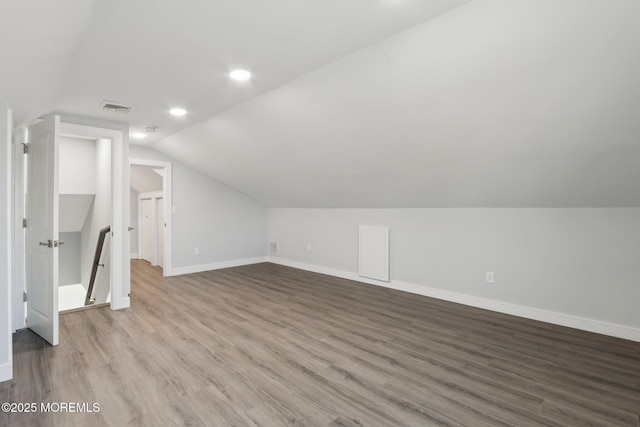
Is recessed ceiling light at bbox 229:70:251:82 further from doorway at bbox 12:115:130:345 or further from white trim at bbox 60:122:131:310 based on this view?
white trim at bbox 60:122:131:310

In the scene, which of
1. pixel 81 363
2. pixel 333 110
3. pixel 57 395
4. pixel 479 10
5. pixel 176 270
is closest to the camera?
pixel 479 10

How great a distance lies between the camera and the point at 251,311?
389 centimetres

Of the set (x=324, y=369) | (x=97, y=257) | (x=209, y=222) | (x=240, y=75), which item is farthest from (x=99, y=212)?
(x=324, y=369)

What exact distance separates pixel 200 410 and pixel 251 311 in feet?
6.24

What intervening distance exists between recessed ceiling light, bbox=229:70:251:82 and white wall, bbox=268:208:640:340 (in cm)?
295

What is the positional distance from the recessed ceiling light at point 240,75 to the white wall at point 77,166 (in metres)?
4.13

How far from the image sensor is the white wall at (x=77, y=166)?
527cm

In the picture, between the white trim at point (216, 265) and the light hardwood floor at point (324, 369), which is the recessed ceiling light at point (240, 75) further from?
the white trim at point (216, 265)

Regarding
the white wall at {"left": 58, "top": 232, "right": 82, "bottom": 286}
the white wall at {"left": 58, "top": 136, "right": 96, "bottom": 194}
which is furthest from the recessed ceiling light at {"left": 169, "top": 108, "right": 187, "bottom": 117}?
the white wall at {"left": 58, "top": 232, "right": 82, "bottom": 286}

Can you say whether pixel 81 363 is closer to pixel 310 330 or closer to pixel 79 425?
pixel 79 425

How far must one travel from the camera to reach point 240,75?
2721mm

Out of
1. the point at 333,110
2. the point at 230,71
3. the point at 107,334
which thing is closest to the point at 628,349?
the point at 333,110

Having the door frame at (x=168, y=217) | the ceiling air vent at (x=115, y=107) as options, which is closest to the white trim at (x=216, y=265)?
the door frame at (x=168, y=217)

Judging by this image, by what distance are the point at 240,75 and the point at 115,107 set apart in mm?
1730
